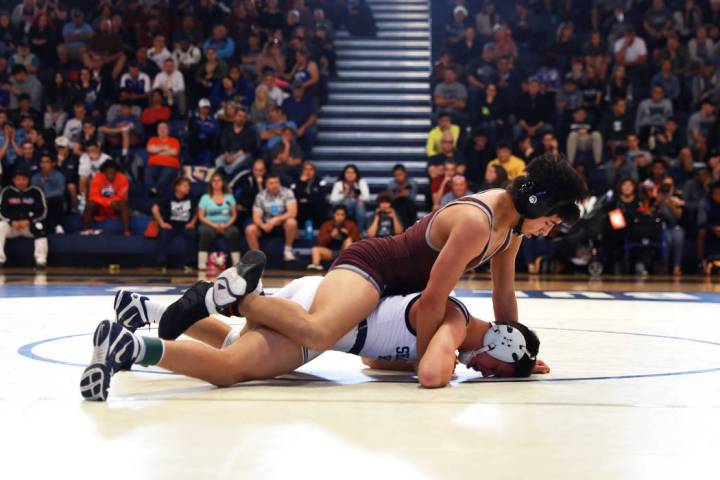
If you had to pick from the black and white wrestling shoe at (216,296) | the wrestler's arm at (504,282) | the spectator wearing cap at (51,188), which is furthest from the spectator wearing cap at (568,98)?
the black and white wrestling shoe at (216,296)

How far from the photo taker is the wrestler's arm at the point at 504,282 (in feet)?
12.5

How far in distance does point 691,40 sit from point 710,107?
66.0 inches

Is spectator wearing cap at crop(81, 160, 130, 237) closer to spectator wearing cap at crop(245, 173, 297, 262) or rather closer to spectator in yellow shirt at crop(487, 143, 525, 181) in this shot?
spectator wearing cap at crop(245, 173, 297, 262)

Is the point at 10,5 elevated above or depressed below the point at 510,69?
above

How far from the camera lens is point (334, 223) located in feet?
36.1

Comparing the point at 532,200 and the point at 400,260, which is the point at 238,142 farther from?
the point at 532,200

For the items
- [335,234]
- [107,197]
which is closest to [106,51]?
[107,197]

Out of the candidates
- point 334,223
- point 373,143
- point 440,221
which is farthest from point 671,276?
point 440,221

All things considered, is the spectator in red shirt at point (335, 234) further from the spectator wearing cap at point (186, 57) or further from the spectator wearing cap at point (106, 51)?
the spectator wearing cap at point (106, 51)

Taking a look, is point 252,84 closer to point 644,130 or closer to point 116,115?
point 116,115

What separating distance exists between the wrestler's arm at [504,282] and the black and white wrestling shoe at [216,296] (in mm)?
960

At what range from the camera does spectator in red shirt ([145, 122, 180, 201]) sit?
12.0m

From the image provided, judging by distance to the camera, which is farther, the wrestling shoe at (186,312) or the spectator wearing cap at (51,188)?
the spectator wearing cap at (51,188)

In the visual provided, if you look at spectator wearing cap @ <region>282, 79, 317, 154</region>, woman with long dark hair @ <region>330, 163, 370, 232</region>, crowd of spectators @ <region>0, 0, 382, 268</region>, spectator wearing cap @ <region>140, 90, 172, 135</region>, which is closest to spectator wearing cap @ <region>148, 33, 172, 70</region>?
crowd of spectators @ <region>0, 0, 382, 268</region>
